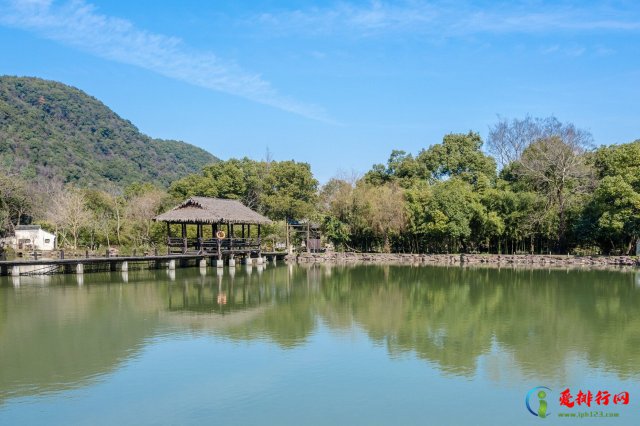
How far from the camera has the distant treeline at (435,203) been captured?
29.3 metres

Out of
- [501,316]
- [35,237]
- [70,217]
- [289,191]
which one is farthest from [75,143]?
[501,316]

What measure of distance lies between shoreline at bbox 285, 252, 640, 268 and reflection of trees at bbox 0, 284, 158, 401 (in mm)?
17095

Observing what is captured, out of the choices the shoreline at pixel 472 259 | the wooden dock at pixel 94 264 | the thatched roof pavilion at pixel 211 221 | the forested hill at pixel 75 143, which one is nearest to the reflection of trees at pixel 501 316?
the shoreline at pixel 472 259

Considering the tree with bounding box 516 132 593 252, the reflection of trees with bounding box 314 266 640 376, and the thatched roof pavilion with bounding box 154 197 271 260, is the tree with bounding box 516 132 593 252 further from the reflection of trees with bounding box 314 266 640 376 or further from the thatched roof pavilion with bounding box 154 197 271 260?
the thatched roof pavilion with bounding box 154 197 271 260

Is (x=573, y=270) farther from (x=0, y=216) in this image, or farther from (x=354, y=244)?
(x=0, y=216)

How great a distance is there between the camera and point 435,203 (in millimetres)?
31266

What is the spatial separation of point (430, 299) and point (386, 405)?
927 centimetres

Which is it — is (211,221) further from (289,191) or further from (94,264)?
(289,191)

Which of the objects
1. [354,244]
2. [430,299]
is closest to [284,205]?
[354,244]

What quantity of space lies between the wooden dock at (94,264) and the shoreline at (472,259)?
5394 mm

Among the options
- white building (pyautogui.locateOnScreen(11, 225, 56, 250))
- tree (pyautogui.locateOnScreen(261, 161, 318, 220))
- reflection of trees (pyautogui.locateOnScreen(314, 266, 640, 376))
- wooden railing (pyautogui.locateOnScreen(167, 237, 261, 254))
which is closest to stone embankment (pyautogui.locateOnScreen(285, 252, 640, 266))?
tree (pyautogui.locateOnScreen(261, 161, 318, 220))

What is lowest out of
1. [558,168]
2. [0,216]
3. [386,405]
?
[386,405]

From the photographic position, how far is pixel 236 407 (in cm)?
675

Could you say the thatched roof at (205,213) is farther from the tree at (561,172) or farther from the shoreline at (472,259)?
the tree at (561,172)
